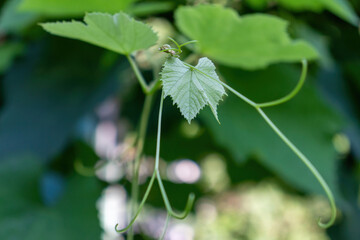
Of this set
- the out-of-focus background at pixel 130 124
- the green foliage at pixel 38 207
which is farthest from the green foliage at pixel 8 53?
the green foliage at pixel 38 207

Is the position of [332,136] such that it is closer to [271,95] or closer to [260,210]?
[271,95]

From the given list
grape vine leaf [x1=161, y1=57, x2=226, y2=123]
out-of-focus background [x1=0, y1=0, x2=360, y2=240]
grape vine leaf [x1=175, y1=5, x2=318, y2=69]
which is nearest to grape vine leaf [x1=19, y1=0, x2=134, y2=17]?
out-of-focus background [x1=0, y1=0, x2=360, y2=240]

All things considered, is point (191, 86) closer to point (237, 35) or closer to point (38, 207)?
point (237, 35)

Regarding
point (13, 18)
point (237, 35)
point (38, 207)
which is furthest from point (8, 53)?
point (237, 35)

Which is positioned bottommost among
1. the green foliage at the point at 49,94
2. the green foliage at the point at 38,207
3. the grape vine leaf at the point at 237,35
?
the green foliage at the point at 38,207

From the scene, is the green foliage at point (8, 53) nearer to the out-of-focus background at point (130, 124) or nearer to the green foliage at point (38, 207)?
the out-of-focus background at point (130, 124)
